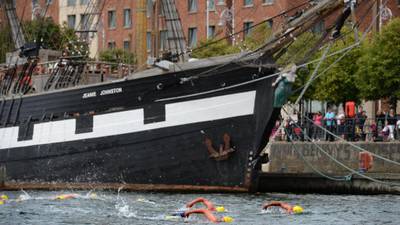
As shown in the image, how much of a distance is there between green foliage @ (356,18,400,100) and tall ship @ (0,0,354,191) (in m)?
17.7

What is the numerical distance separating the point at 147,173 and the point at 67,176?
12.3ft

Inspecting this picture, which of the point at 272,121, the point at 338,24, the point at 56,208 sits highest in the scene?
the point at 338,24

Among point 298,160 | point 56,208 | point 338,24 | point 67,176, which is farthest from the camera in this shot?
point 298,160

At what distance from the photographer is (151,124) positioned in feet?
150

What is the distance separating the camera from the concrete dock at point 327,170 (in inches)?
1797

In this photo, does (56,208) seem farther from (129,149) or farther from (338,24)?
(338,24)

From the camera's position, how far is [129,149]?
46312 millimetres

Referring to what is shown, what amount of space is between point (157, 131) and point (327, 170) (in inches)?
381

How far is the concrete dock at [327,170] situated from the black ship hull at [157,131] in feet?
6.30

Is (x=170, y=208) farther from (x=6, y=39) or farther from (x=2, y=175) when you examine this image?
(x=6, y=39)

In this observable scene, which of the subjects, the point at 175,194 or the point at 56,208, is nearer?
the point at 56,208

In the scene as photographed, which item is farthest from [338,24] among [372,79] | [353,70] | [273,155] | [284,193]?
[353,70]

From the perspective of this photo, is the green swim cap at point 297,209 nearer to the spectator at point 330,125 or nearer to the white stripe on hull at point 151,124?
the white stripe on hull at point 151,124

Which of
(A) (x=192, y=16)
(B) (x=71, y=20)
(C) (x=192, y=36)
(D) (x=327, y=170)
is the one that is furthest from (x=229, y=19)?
(D) (x=327, y=170)
